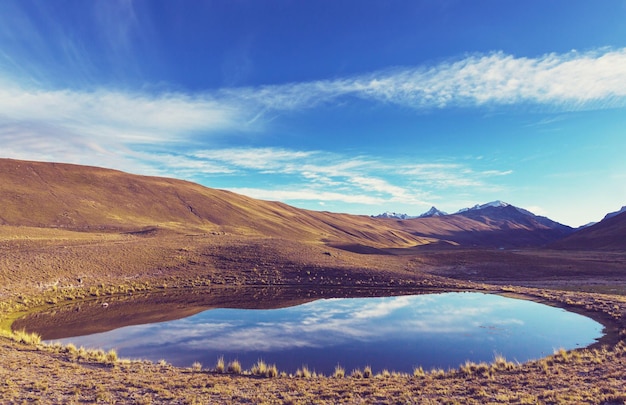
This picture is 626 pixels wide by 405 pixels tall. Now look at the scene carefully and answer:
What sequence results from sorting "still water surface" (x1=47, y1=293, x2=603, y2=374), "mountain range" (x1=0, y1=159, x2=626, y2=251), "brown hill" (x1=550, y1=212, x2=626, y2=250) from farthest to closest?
"brown hill" (x1=550, y1=212, x2=626, y2=250) → "mountain range" (x1=0, y1=159, x2=626, y2=251) → "still water surface" (x1=47, y1=293, x2=603, y2=374)

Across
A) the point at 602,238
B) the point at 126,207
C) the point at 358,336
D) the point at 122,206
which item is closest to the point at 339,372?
the point at 358,336

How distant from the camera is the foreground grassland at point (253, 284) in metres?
12.7

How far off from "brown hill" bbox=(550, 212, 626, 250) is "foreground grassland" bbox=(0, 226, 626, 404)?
6652cm

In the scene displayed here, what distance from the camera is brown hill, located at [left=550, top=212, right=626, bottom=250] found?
111 m

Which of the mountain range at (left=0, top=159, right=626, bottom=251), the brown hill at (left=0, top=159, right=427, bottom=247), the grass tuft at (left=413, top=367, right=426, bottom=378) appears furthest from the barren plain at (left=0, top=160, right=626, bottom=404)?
the mountain range at (left=0, top=159, right=626, bottom=251)

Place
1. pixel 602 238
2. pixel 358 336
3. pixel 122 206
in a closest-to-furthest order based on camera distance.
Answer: pixel 358 336
pixel 122 206
pixel 602 238

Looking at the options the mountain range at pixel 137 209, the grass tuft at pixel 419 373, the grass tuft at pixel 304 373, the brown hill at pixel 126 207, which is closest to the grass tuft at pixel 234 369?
the grass tuft at pixel 304 373

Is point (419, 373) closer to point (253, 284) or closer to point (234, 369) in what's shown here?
point (234, 369)

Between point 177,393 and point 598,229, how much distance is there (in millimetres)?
166014

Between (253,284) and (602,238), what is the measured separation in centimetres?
12528

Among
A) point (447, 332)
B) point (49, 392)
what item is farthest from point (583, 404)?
point (49, 392)

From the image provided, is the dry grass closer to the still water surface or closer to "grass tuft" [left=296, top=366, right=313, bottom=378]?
"grass tuft" [left=296, top=366, right=313, bottom=378]

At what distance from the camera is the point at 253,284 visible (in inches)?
1770

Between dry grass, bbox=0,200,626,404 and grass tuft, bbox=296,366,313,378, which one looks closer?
dry grass, bbox=0,200,626,404
